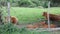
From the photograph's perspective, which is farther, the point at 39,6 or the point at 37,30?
the point at 39,6

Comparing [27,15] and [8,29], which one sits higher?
[8,29]

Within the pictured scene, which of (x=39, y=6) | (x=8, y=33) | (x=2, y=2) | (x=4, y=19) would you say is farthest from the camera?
(x=39, y=6)

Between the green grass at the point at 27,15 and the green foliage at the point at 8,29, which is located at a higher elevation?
the green foliage at the point at 8,29

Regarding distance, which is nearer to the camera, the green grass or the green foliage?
the green foliage

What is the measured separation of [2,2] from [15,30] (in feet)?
5.75

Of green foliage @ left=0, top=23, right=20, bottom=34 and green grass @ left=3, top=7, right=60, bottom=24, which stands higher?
green foliage @ left=0, top=23, right=20, bottom=34

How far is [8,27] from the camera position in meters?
8.34

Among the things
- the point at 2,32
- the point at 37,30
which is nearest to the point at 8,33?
the point at 2,32

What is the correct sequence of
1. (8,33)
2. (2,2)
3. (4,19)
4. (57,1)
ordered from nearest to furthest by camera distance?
(8,33) < (2,2) < (4,19) < (57,1)

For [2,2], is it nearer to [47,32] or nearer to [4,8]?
[4,8]

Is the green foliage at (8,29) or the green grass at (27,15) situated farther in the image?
the green grass at (27,15)

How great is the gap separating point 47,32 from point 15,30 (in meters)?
1.37

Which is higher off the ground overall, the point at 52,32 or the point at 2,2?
the point at 2,2

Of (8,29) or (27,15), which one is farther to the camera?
(27,15)
